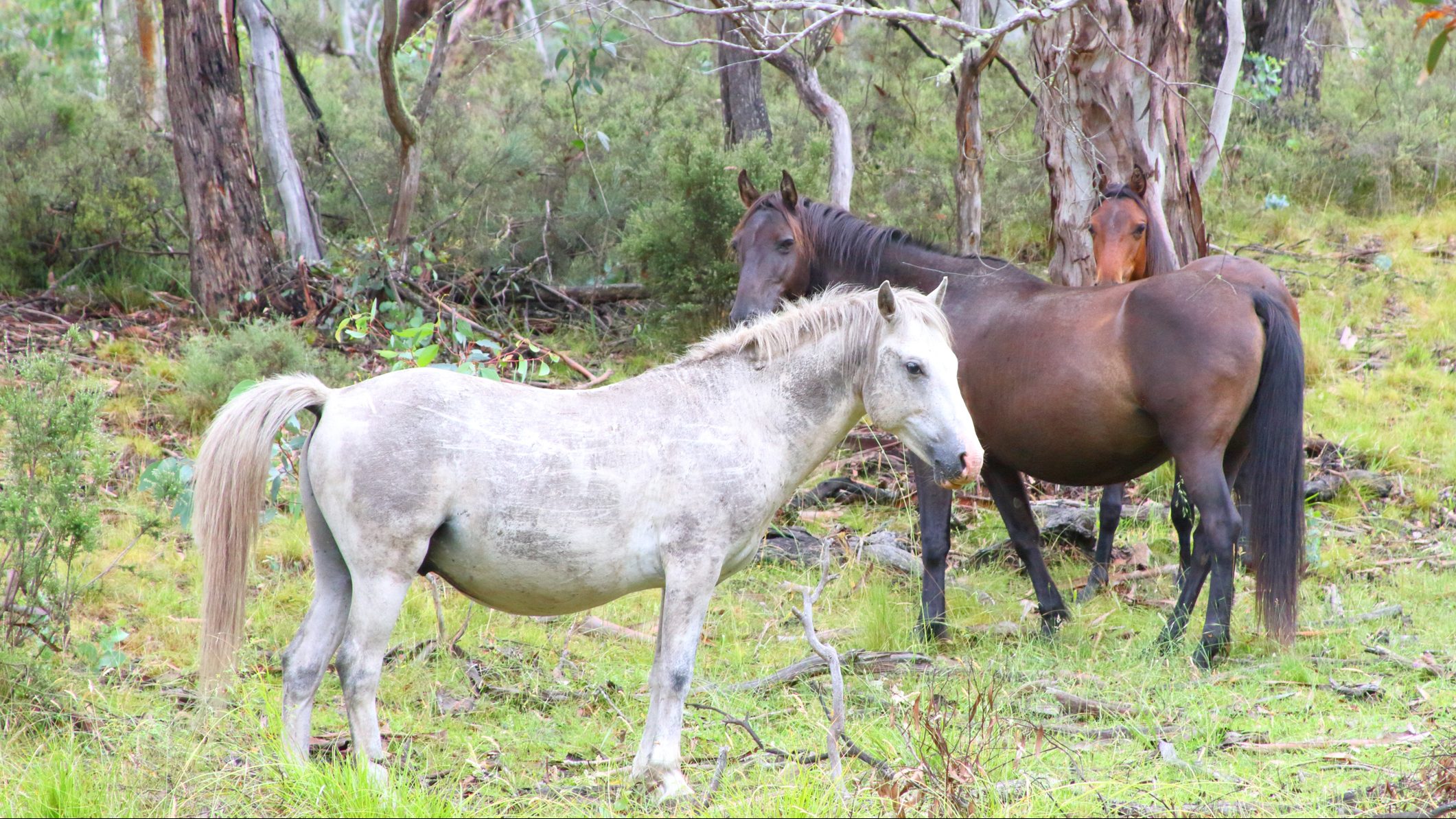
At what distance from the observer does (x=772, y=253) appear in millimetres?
→ 6312

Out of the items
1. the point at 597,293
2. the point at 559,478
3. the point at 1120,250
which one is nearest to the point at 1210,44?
the point at 597,293

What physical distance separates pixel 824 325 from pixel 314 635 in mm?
1967

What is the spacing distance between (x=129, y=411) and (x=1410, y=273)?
1077 centimetres

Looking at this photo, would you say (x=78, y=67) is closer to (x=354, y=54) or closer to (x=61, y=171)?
(x=354, y=54)

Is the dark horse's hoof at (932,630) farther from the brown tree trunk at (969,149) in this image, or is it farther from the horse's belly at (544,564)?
the brown tree trunk at (969,149)

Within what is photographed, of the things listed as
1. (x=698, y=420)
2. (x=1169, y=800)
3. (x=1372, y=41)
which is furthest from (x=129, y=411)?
(x=1372, y=41)

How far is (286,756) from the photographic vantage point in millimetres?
3506

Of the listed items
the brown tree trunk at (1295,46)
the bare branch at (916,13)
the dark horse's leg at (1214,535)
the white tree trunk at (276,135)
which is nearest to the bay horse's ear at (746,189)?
the bare branch at (916,13)

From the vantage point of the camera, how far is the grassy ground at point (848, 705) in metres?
3.41

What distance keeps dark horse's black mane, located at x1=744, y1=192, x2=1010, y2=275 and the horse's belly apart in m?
3.01

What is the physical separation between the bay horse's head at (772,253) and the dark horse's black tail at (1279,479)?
2337 mm

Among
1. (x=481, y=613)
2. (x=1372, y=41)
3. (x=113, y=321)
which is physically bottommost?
(x=481, y=613)

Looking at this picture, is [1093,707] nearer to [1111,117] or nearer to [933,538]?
[933,538]

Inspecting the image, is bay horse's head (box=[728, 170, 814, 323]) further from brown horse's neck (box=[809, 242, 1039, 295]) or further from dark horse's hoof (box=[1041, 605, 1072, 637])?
dark horse's hoof (box=[1041, 605, 1072, 637])
